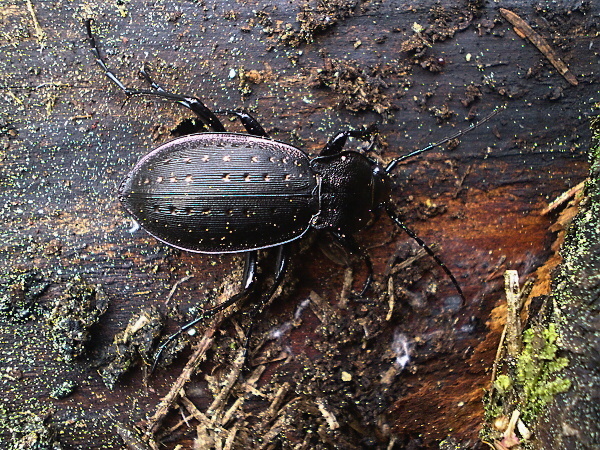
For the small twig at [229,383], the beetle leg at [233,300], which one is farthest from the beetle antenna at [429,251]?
the small twig at [229,383]

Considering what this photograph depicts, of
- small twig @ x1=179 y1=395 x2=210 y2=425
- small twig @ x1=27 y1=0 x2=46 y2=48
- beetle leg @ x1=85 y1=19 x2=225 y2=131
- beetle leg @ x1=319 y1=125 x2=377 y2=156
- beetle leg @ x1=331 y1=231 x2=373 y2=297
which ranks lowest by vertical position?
small twig @ x1=179 y1=395 x2=210 y2=425

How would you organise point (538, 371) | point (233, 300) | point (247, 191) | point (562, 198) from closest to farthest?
point (538, 371) → point (562, 198) → point (233, 300) → point (247, 191)

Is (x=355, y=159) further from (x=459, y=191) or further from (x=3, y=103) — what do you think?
(x=3, y=103)

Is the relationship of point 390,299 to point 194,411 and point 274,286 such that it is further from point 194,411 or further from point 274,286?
point 194,411

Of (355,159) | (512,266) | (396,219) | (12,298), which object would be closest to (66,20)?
(12,298)

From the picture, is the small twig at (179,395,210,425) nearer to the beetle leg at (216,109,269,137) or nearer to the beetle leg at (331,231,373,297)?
the beetle leg at (331,231,373,297)

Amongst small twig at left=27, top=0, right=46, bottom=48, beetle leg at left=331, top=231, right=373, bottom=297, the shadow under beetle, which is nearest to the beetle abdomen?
the shadow under beetle

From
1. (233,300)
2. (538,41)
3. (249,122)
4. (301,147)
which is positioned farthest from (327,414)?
(538,41)
